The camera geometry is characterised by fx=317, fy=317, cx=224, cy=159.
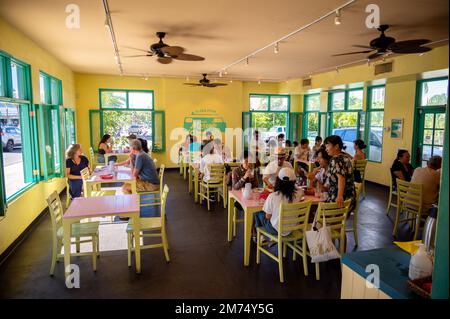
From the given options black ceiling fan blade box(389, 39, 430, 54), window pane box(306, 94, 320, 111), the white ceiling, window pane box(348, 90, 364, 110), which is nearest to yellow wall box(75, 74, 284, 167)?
window pane box(306, 94, 320, 111)

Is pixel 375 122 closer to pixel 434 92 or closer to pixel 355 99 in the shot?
pixel 355 99

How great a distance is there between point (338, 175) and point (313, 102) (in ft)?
29.7

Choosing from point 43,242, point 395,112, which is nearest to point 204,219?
point 43,242

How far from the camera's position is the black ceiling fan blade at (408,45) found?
4287 mm

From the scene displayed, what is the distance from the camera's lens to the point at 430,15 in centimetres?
422

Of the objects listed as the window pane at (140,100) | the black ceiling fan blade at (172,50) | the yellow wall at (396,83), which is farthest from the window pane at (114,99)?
the yellow wall at (396,83)

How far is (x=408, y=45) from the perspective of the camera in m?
4.46

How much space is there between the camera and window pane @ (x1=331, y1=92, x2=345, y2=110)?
10495mm

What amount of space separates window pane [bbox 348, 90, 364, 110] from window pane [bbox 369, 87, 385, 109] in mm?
497

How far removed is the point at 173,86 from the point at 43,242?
24.1 feet

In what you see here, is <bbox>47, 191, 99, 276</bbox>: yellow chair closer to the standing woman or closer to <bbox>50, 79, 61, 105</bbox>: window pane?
the standing woman

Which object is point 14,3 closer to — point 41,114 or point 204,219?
point 41,114

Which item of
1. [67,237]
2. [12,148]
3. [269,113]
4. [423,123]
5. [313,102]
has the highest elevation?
[313,102]

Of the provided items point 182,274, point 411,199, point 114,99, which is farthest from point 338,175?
point 114,99
